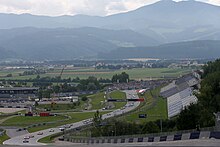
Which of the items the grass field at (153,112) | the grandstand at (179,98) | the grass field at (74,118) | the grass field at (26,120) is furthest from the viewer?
the grass field at (26,120)

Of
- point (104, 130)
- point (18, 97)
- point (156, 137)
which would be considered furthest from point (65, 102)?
point (156, 137)

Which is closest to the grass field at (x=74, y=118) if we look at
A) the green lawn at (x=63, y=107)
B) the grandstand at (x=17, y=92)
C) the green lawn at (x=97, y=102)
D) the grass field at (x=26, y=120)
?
the grass field at (x=26, y=120)

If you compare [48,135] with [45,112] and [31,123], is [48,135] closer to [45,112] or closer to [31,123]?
[31,123]

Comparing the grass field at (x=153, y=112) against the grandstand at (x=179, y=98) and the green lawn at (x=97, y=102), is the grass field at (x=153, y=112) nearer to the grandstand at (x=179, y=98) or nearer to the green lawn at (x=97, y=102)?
the grandstand at (x=179, y=98)

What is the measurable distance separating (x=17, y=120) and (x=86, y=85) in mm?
35750

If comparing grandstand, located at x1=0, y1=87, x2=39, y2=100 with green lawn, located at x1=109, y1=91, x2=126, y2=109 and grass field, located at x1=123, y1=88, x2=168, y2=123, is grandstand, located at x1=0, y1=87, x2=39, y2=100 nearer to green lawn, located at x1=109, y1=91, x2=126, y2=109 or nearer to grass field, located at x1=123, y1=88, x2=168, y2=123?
green lawn, located at x1=109, y1=91, x2=126, y2=109

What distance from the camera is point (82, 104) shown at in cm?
6278

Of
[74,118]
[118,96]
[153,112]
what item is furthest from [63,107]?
[153,112]

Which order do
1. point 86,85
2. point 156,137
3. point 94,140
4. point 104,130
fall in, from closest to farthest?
1. point 156,137
2. point 94,140
3. point 104,130
4. point 86,85

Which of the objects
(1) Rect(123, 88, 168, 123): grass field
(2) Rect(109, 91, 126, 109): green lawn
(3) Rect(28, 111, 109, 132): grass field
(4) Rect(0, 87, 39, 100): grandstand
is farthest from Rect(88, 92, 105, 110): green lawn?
(4) Rect(0, 87, 39, 100): grandstand

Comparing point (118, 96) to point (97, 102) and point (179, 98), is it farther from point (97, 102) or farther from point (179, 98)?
point (179, 98)

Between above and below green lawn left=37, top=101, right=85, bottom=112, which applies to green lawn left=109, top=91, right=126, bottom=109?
above

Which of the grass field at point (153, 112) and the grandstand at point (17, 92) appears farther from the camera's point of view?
the grandstand at point (17, 92)

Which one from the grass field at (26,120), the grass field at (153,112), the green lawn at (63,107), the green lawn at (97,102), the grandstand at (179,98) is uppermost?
the grandstand at (179,98)
